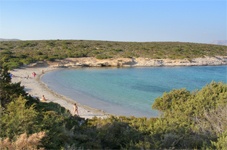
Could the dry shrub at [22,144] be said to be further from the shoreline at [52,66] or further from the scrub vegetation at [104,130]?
the shoreline at [52,66]

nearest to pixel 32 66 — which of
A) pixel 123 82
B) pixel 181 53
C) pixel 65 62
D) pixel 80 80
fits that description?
pixel 65 62

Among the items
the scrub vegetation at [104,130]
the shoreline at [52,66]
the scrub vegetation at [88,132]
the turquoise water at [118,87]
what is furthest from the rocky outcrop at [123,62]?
the scrub vegetation at [88,132]

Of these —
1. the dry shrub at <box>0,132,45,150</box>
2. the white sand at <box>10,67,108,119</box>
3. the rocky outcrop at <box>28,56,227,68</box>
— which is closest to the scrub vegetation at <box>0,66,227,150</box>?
the dry shrub at <box>0,132,45,150</box>

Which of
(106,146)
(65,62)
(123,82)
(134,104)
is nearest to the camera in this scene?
(106,146)

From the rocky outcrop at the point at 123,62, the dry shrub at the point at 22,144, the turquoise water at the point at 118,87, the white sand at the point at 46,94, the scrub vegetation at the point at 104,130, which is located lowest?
the turquoise water at the point at 118,87

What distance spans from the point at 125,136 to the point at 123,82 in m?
31.4

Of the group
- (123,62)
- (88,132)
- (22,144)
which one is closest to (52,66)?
(123,62)

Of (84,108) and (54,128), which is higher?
(54,128)

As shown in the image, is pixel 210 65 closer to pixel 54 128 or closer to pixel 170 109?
pixel 170 109

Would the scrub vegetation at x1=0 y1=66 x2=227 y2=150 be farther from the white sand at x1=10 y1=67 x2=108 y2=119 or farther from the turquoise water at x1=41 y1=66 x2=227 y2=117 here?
the turquoise water at x1=41 y1=66 x2=227 y2=117

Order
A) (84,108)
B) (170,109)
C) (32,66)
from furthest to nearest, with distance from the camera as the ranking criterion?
(32,66) → (84,108) → (170,109)

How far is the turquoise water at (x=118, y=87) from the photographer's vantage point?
25.0 meters

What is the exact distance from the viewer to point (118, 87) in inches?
1395

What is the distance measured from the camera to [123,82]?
1547 inches
